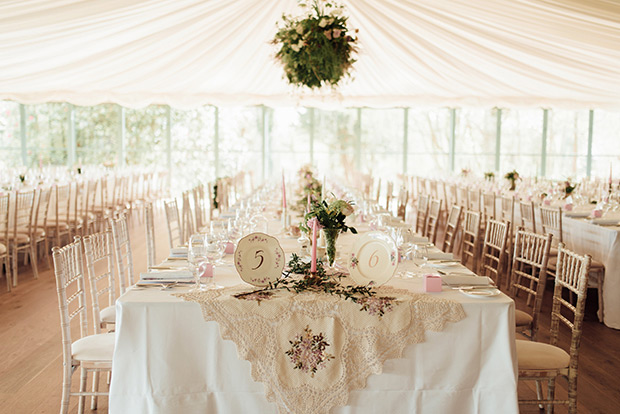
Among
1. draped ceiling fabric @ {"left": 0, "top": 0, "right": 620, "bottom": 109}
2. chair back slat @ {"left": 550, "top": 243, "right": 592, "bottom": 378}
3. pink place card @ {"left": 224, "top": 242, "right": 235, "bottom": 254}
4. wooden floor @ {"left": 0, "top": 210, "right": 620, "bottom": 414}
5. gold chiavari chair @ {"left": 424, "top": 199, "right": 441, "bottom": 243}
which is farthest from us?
gold chiavari chair @ {"left": 424, "top": 199, "right": 441, "bottom": 243}

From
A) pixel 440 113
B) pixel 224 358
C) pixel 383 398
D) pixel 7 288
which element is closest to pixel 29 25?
pixel 7 288

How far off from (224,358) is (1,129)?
13568 mm

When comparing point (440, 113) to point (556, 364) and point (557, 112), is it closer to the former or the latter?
point (557, 112)

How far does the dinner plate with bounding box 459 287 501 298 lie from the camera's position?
276cm

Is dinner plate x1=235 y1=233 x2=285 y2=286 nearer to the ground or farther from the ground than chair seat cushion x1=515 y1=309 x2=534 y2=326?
farther from the ground

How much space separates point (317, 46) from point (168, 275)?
2654mm

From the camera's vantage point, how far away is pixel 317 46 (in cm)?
501

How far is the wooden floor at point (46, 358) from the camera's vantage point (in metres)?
3.48

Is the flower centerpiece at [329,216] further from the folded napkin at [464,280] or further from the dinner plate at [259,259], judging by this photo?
the folded napkin at [464,280]

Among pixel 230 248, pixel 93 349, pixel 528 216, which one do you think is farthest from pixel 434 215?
pixel 93 349

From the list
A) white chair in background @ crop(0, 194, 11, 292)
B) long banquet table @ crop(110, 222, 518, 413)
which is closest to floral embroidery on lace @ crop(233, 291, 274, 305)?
long banquet table @ crop(110, 222, 518, 413)

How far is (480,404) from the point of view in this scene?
2674mm

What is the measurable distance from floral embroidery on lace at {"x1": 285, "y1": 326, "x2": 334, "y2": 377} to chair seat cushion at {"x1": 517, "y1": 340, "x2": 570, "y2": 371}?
3.15 ft

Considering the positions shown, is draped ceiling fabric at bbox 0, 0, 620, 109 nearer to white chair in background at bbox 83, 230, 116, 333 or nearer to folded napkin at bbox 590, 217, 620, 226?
folded napkin at bbox 590, 217, 620, 226
